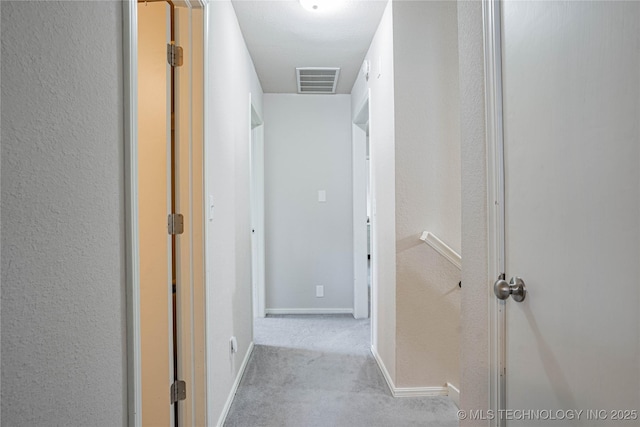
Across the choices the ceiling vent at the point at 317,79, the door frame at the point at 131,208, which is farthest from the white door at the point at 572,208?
the ceiling vent at the point at 317,79

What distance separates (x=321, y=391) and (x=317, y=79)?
2777 millimetres

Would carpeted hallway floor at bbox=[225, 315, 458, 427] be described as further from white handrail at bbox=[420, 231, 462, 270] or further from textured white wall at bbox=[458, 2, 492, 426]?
textured white wall at bbox=[458, 2, 492, 426]

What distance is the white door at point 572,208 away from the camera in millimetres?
734

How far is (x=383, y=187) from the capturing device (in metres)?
2.71

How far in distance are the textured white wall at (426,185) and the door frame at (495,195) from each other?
46.9 inches

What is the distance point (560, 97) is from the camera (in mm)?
887

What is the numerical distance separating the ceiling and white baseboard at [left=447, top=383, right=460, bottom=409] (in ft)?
7.85

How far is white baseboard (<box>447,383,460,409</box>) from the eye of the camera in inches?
89.5

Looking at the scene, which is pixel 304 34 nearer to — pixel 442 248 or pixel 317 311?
pixel 442 248

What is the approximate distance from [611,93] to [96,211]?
1.08 meters

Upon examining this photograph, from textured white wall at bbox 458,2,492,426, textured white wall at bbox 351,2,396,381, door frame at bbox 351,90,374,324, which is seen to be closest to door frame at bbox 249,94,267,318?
door frame at bbox 351,90,374,324

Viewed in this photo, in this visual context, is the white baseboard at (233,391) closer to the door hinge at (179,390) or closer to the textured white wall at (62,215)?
the door hinge at (179,390)

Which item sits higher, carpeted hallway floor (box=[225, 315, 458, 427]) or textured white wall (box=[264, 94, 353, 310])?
textured white wall (box=[264, 94, 353, 310])

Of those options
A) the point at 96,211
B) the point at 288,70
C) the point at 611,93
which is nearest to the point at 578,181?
the point at 611,93
